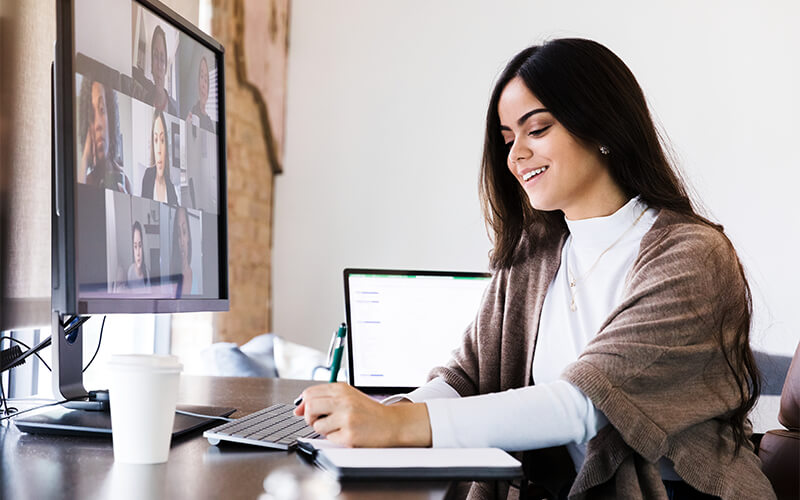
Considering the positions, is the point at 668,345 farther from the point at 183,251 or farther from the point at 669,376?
the point at 183,251

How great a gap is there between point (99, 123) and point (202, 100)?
345mm

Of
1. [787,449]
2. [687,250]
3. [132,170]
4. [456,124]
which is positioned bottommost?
[787,449]

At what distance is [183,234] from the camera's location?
4.03 ft

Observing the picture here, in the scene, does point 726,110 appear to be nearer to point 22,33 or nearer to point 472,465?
point 22,33

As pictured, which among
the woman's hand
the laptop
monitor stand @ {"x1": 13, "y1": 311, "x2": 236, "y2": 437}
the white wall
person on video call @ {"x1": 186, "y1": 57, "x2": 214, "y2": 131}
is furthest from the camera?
the white wall

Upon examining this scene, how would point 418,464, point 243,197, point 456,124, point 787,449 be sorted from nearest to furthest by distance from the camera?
point 418,464
point 787,449
point 243,197
point 456,124

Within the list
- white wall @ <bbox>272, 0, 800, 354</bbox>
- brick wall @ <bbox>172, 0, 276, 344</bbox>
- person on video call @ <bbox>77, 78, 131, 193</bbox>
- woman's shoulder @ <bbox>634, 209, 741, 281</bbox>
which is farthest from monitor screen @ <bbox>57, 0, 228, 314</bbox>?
white wall @ <bbox>272, 0, 800, 354</bbox>

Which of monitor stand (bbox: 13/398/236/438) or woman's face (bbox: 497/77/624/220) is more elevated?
woman's face (bbox: 497/77/624/220)

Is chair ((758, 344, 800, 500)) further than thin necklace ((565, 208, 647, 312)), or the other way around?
thin necklace ((565, 208, 647, 312))

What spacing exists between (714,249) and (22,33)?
162cm

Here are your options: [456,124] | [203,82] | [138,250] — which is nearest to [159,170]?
[138,250]

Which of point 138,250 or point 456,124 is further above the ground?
point 456,124

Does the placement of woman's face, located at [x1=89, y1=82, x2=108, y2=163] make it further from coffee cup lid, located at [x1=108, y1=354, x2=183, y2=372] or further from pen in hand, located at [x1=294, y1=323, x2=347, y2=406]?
pen in hand, located at [x1=294, y1=323, x2=347, y2=406]

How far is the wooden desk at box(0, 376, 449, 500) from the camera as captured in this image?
704 mm
